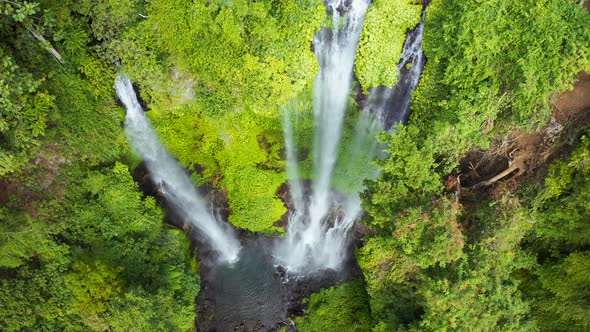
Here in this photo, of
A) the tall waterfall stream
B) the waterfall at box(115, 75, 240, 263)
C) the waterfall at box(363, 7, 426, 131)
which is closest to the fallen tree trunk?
the waterfall at box(363, 7, 426, 131)

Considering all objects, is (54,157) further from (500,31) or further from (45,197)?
(500,31)

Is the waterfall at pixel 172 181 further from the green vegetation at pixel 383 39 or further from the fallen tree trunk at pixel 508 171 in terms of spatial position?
the fallen tree trunk at pixel 508 171

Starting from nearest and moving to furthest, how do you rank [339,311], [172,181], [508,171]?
[508,171]
[339,311]
[172,181]

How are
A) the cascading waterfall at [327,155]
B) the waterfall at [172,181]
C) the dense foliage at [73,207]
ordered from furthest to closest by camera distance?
the waterfall at [172,181] → the cascading waterfall at [327,155] → the dense foliage at [73,207]

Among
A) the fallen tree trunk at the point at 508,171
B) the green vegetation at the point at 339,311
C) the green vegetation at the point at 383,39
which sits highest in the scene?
the green vegetation at the point at 383,39

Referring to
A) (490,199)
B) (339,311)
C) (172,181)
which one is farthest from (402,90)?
(172,181)

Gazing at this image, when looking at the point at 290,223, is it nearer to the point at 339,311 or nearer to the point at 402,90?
the point at 339,311

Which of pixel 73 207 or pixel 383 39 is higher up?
pixel 383 39


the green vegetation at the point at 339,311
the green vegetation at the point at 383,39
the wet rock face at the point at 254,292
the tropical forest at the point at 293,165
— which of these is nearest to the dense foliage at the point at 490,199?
the tropical forest at the point at 293,165
